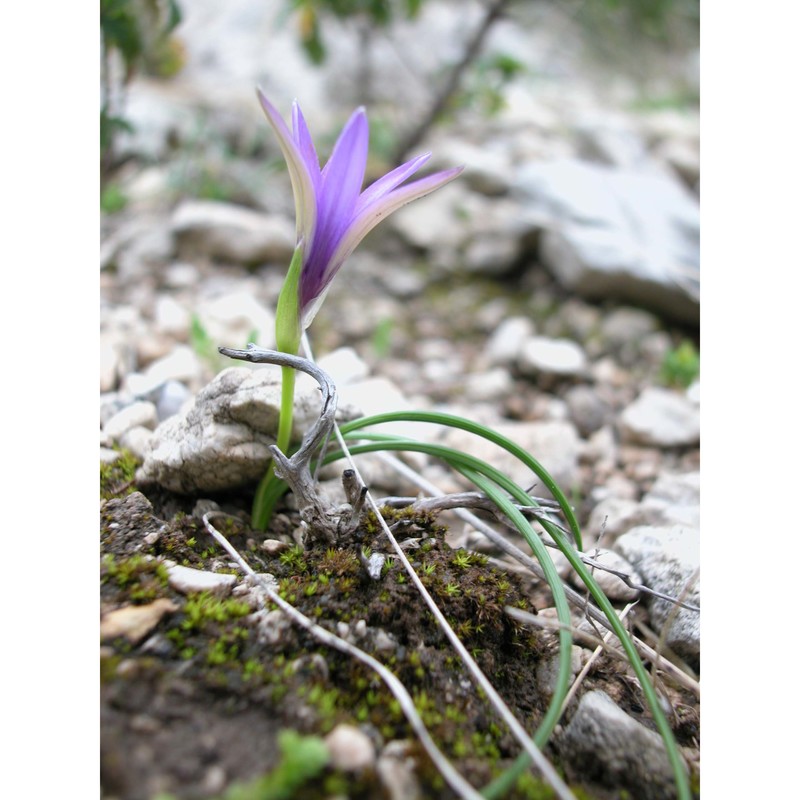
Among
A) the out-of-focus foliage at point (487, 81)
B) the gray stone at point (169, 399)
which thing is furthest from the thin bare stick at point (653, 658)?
the out-of-focus foliage at point (487, 81)

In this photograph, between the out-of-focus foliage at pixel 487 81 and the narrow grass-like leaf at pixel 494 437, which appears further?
the out-of-focus foliage at pixel 487 81

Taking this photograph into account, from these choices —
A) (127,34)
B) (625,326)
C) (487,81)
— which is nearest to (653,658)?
(625,326)

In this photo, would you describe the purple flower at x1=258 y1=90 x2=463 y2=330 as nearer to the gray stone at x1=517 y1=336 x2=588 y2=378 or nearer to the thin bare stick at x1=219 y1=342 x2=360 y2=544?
the thin bare stick at x1=219 y1=342 x2=360 y2=544

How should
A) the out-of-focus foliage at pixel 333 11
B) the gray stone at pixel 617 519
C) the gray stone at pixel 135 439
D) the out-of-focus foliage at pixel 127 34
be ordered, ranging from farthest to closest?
the out-of-focus foliage at pixel 333 11 → the out-of-focus foliage at pixel 127 34 → the gray stone at pixel 617 519 → the gray stone at pixel 135 439

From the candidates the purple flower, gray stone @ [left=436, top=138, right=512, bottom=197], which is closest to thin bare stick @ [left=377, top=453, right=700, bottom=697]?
the purple flower

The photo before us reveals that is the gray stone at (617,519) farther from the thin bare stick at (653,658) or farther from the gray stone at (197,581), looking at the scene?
the gray stone at (197,581)

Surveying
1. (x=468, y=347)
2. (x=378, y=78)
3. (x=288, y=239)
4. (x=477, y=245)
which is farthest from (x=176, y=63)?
(x=468, y=347)

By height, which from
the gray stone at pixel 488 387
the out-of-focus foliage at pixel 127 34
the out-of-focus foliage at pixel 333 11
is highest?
the out-of-focus foliage at pixel 333 11
